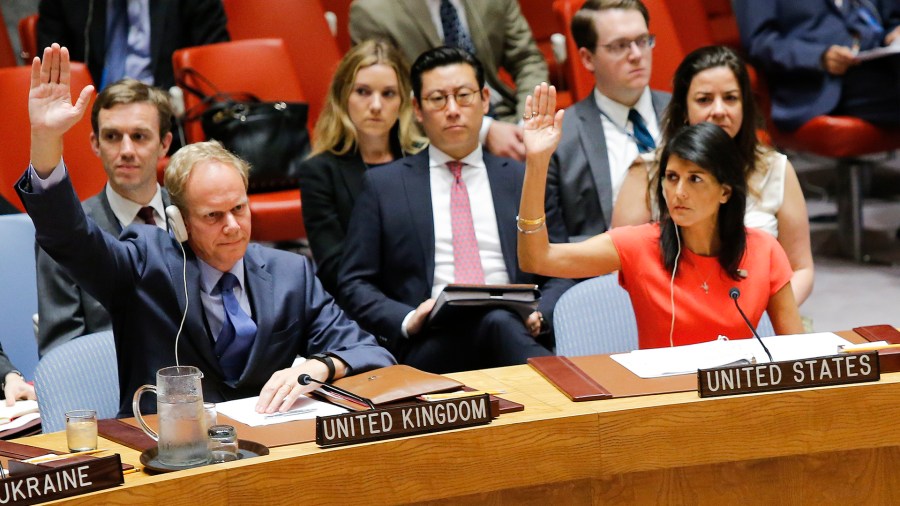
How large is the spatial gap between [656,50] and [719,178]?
215cm

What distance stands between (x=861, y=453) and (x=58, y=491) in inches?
49.2

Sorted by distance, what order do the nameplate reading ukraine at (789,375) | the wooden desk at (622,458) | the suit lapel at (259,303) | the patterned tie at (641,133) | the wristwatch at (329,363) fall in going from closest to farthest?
the wooden desk at (622,458) → the nameplate reading ukraine at (789,375) → the wristwatch at (329,363) → the suit lapel at (259,303) → the patterned tie at (641,133)

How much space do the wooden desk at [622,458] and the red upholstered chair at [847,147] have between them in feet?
8.55

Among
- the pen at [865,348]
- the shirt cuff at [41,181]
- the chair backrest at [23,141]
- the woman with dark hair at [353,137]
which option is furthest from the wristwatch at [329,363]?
the chair backrest at [23,141]

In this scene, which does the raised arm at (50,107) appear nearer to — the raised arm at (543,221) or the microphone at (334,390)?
the microphone at (334,390)

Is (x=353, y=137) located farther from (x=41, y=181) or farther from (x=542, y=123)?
(x=41, y=181)

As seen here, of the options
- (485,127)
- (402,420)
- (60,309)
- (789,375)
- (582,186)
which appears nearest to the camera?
(402,420)

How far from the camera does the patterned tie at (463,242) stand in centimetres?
317

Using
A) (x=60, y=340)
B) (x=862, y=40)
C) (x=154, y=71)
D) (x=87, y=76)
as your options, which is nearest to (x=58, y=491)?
(x=60, y=340)

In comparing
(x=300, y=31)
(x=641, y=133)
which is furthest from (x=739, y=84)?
(x=300, y=31)

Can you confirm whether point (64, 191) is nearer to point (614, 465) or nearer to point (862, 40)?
point (614, 465)

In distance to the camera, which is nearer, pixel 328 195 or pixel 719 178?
pixel 719 178

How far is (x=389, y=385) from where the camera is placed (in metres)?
2.01

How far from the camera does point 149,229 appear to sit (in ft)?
7.79
